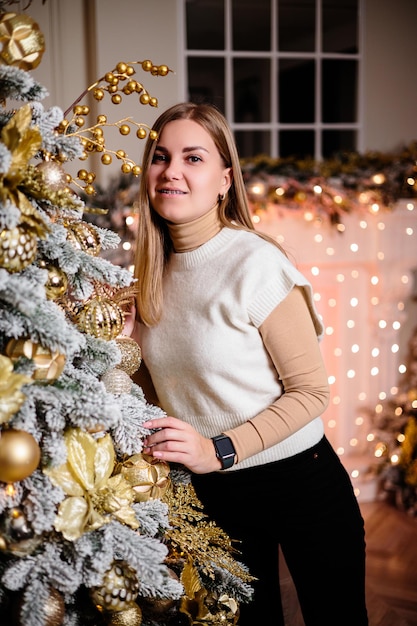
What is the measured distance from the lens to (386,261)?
10.6 feet

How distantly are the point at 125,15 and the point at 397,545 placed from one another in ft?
8.68

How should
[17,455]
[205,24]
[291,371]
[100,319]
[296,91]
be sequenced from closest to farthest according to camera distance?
[17,455]
[100,319]
[291,371]
[205,24]
[296,91]

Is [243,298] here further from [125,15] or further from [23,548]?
[125,15]

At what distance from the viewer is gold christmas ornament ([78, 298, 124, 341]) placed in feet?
3.33

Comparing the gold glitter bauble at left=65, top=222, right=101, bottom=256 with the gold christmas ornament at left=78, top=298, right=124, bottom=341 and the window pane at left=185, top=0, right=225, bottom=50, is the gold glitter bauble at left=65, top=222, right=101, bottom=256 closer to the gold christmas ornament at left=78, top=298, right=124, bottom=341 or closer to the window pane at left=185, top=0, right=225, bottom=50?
the gold christmas ornament at left=78, top=298, right=124, bottom=341

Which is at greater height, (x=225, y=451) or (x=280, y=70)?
(x=280, y=70)

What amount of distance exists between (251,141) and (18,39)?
8.97 ft

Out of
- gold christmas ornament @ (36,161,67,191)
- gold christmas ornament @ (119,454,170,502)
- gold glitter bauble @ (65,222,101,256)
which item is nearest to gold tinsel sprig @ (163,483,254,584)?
gold christmas ornament @ (119,454,170,502)

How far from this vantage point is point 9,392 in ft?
2.69

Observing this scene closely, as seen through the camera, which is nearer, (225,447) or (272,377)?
(225,447)

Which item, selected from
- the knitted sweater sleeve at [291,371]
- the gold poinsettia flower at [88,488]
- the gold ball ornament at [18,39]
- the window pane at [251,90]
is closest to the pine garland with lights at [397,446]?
the window pane at [251,90]

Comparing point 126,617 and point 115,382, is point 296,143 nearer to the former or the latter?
point 115,382

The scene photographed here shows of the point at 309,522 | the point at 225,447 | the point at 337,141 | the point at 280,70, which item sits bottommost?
the point at 309,522

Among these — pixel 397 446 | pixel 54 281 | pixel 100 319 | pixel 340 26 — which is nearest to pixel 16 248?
pixel 54 281
